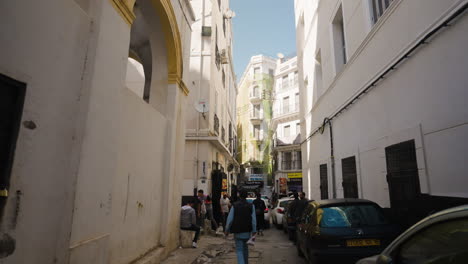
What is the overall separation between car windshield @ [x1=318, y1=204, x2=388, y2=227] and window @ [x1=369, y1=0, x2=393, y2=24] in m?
5.03

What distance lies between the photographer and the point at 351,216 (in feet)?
16.4

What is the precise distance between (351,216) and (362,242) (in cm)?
48

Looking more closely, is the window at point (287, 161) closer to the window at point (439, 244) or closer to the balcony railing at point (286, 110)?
the balcony railing at point (286, 110)

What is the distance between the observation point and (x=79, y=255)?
3385 millimetres

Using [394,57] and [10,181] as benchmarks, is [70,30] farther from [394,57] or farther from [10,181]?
[394,57]

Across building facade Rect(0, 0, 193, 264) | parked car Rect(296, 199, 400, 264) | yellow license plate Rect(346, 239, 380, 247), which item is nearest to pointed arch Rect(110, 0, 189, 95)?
building facade Rect(0, 0, 193, 264)

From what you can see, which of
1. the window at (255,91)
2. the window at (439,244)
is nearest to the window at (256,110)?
the window at (255,91)

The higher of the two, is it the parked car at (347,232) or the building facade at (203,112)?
the building facade at (203,112)

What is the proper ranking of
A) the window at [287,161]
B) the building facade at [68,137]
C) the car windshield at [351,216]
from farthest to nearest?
the window at [287,161] → the car windshield at [351,216] → the building facade at [68,137]

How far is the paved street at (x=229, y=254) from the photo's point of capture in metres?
7.00

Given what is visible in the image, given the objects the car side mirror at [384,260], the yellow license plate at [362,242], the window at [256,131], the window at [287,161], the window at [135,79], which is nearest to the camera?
the car side mirror at [384,260]

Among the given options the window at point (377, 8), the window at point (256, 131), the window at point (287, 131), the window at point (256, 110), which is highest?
the window at point (256, 110)

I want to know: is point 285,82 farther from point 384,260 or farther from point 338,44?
point 384,260

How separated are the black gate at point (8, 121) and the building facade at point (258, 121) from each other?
1560 inches
